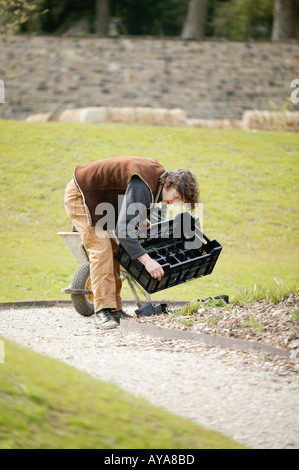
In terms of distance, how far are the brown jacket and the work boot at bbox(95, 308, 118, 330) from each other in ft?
2.95

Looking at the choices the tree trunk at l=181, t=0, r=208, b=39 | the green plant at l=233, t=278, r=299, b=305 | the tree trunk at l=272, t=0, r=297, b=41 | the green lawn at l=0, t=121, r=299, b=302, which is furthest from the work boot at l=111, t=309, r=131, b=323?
the tree trunk at l=181, t=0, r=208, b=39

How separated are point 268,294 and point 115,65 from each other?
19.2 metres

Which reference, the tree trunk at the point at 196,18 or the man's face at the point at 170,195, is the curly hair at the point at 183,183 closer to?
the man's face at the point at 170,195

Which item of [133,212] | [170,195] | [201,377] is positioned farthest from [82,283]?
[201,377]

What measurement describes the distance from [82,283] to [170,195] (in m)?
1.72

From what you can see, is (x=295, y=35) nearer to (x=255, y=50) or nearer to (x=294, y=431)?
(x=255, y=50)

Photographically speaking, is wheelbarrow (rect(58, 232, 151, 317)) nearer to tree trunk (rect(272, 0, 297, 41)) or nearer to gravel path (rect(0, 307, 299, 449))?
gravel path (rect(0, 307, 299, 449))

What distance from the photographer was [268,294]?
591 centimetres

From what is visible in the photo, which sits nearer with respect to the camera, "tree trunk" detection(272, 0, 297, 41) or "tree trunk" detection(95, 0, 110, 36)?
"tree trunk" detection(272, 0, 297, 41)

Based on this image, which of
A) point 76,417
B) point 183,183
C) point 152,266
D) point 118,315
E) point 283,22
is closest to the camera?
point 76,417

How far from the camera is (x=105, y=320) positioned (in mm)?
6105

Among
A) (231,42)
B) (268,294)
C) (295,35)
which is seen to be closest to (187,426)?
(268,294)

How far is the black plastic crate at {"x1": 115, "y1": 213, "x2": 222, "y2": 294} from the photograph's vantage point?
5961mm

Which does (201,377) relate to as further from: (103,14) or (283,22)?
(103,14)
